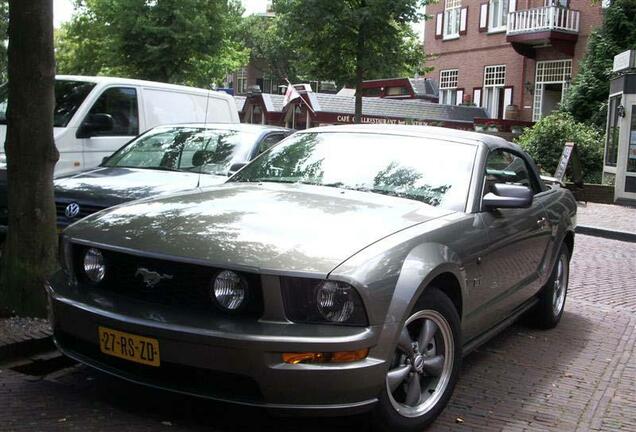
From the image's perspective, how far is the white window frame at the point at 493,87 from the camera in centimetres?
3259

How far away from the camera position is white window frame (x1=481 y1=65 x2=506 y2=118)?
107ft

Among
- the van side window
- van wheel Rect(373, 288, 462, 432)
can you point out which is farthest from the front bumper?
the van side window

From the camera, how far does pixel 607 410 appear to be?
4.30 metres

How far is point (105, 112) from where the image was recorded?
918 cm

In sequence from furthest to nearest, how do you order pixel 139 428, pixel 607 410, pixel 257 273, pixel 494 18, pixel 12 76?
1. pixel 494 18
2. pixel 12 76
3. pixel 607 410
4. pixel 139 428
5. pixel 257 273

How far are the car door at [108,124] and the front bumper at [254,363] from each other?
5673mm

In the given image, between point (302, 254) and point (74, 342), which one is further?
point (74, 342)

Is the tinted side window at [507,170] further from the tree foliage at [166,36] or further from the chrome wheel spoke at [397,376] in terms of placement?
the tree foliage at [166,36]

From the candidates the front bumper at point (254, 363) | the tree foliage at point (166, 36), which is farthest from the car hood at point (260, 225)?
the tree foliage at point (166, 36)

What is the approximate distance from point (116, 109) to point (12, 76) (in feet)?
15.5

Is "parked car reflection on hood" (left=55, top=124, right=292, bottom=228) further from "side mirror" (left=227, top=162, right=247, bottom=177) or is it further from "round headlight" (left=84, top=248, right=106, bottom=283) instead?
"round headlight" (left=84, top=248, right=106, bottom=283)

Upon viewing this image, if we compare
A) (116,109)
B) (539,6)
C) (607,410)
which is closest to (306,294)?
(607,410)

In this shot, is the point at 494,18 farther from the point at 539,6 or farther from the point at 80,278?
the point at 80,278

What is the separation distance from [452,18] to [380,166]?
32970 mm
